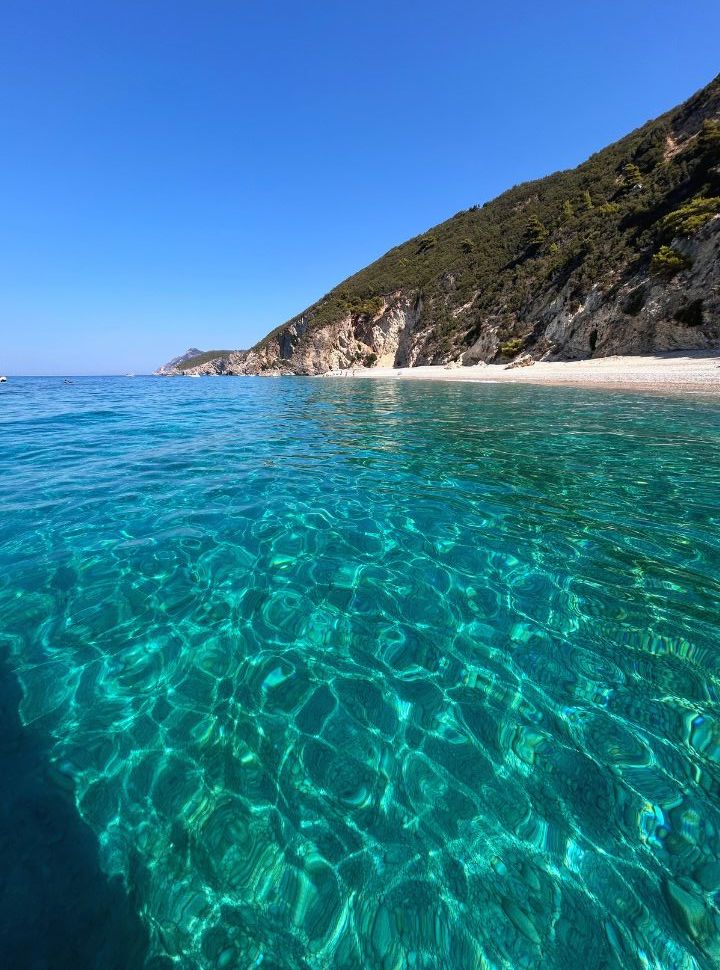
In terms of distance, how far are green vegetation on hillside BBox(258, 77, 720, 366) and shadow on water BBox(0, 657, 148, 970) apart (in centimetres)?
4652

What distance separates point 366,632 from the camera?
431 cm

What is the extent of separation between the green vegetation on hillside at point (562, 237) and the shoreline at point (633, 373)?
8.12m

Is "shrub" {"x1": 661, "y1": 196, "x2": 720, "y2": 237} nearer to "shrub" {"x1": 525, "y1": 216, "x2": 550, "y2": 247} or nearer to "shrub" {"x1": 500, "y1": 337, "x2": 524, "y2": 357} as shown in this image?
"shrub" {"x1": 500, "y1": 337, "x2": 524, "y2": 357}

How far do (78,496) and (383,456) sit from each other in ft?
25.2

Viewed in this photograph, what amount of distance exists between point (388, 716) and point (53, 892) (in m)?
2.33

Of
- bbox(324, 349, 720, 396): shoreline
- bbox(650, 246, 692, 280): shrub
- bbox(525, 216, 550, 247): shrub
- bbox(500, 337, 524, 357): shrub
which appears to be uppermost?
bbox(525, 216, 550, 247): shrub

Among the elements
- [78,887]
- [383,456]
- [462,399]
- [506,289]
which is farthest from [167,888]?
[506,289]

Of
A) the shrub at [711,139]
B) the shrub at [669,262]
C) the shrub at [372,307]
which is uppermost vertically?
the shrub at [711,139]

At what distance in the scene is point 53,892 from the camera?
87.0 inches

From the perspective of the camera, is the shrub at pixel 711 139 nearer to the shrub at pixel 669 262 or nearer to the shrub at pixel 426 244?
the shrub at pixel 669 262

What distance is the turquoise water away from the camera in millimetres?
2117

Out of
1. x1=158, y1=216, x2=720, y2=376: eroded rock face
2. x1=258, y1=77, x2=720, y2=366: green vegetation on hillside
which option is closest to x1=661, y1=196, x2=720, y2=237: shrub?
x1=258, y1=77, x2=720, y2=366: green vegetation on hillside

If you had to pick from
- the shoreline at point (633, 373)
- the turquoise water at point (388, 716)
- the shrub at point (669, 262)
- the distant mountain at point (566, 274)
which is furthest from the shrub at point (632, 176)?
the turquoise water at point (388, 716)

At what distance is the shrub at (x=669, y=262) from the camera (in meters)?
32.3
